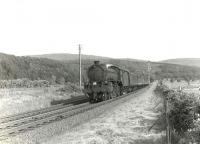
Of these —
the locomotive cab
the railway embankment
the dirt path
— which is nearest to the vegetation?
the dirt path

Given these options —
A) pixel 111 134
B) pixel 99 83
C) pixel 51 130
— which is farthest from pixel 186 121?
pixel 99 83

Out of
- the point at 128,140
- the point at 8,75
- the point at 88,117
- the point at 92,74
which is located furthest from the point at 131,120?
the point at 8,75

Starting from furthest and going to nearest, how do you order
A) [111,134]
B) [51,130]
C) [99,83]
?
[99,83]
[51,130]
[111,134]

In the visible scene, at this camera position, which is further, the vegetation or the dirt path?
the dirt path

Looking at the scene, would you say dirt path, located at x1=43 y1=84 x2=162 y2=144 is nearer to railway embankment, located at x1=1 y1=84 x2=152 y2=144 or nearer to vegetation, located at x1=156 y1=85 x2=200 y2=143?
railway embankment, located at x1=1 y1=84 x2=152 y2=144

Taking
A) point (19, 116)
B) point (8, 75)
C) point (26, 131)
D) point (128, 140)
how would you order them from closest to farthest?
point (128, 140) < point (26, 131) < point (19, 116) < point (8, 75)

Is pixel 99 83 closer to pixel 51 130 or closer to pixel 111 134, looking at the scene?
pixel 51 130

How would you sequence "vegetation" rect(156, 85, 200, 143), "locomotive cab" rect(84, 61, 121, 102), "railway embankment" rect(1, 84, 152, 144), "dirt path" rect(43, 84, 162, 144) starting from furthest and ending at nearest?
"locomotive cab" rect(84, 61, 121, 102) < "railway embankment" rect(1, 84, 152, 144) < "dirt path" rect(43, 84, 162, 144) < "vegetation" rect(156, 85, 200, 143)

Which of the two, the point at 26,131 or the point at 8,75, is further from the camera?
the point at 8,75

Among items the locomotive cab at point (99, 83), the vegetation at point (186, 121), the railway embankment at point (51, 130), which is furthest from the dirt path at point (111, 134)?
the locomotive cab at point (99, 83)

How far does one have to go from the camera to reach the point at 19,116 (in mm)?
18203

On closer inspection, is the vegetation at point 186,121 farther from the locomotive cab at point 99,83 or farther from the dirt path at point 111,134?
the locomotive cab at point 99,83

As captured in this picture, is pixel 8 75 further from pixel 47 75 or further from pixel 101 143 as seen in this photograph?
pixel 101 143

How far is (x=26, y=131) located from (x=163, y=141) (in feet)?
18.1
